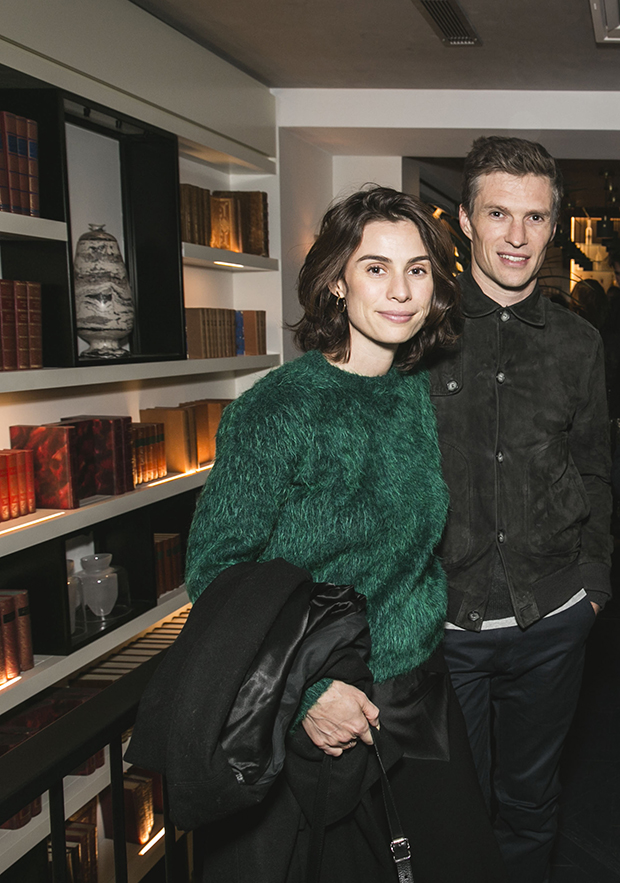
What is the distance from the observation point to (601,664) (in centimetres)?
383

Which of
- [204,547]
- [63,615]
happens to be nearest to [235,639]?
[204,547]

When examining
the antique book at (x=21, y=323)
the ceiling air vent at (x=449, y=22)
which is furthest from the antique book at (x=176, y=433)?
the ceiling air vent at (x=449, y=22)

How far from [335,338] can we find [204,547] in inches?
16.8

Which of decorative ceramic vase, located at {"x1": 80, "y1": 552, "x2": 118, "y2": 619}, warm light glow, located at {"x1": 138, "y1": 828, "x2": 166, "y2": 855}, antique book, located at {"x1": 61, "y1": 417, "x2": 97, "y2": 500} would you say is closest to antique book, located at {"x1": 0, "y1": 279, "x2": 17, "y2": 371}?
antique book, located at {"x1": 61, "y1": 417, "x2": 97, "y2": 500}

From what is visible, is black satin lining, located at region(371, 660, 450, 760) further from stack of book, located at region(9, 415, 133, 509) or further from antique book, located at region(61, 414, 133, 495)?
antique book, located at region(61, 414, 133, 495)

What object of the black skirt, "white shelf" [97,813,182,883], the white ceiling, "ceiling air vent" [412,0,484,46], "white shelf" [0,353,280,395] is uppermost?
the white ceiling

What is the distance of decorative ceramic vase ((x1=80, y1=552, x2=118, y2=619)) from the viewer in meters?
2.85

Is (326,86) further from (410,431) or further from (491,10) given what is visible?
(410,431)

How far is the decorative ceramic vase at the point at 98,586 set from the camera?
9.35 feet

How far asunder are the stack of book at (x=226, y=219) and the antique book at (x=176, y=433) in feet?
2.48

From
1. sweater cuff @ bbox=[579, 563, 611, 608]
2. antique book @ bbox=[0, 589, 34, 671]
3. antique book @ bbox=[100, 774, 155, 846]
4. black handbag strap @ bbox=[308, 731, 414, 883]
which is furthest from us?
antique book @ bbox=[100, 774, 155, 846]

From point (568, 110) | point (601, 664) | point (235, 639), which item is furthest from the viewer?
point (568, 110)

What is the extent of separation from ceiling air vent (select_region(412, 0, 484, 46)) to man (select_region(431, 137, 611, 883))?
1.65m

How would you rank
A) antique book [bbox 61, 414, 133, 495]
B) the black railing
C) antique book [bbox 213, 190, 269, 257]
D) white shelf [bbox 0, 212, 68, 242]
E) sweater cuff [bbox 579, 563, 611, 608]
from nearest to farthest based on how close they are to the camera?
1. the black railing
2. sweater cuff [bbox 579, 563, 611, 608]
3. white shelf [bbox 0, 212, 68, 242]
4. antique book [bbox 61, 414, 133, 495]
5. antique book [bbox 213, 190, 269, 257]
